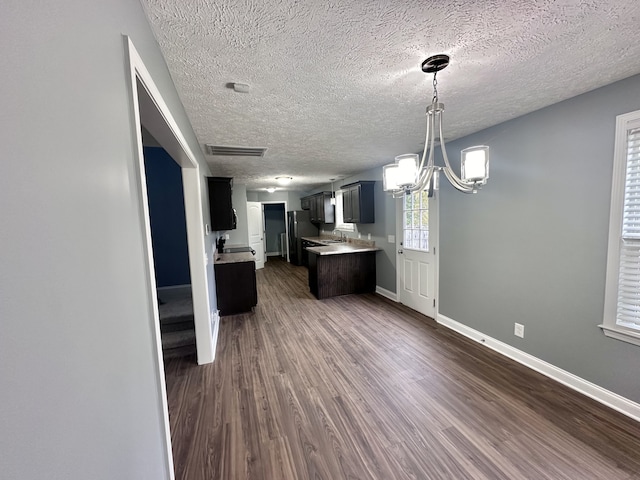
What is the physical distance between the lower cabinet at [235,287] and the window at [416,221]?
2.49 metres

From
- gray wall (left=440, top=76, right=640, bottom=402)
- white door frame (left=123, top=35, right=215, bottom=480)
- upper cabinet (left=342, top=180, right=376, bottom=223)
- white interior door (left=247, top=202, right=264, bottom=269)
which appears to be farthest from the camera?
white interior door (left=247, top=202, right=264, bottom=269)

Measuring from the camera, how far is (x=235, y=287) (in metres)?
3.98

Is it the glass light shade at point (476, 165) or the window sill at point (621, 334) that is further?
the window sill at point (621, 334)

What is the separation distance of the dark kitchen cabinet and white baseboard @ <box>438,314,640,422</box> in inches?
142

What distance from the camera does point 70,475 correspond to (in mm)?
484

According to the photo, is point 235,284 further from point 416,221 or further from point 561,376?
point 561,376

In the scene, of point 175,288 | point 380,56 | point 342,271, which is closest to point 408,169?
point 380,56

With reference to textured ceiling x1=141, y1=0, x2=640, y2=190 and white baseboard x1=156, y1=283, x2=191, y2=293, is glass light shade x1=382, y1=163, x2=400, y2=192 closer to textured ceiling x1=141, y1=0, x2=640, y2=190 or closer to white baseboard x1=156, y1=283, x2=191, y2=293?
textured ceiling x1=141, y1=0, x2=640, y2=190

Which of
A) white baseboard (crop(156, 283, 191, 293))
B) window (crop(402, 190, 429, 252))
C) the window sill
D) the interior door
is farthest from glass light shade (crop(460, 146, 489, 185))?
white baseboard (crop(156, 283, 191, 293))

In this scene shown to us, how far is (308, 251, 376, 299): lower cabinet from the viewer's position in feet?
15.3

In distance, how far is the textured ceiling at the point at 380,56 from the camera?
1154 millimetres

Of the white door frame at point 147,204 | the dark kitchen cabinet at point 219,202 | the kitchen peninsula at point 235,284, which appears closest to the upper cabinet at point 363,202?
the kitchen peninsula at point 235,284

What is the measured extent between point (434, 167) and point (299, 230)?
6.42 meters

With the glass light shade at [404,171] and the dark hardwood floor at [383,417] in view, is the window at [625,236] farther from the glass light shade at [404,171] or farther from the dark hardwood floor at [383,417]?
the glass light shade at [404,171]
